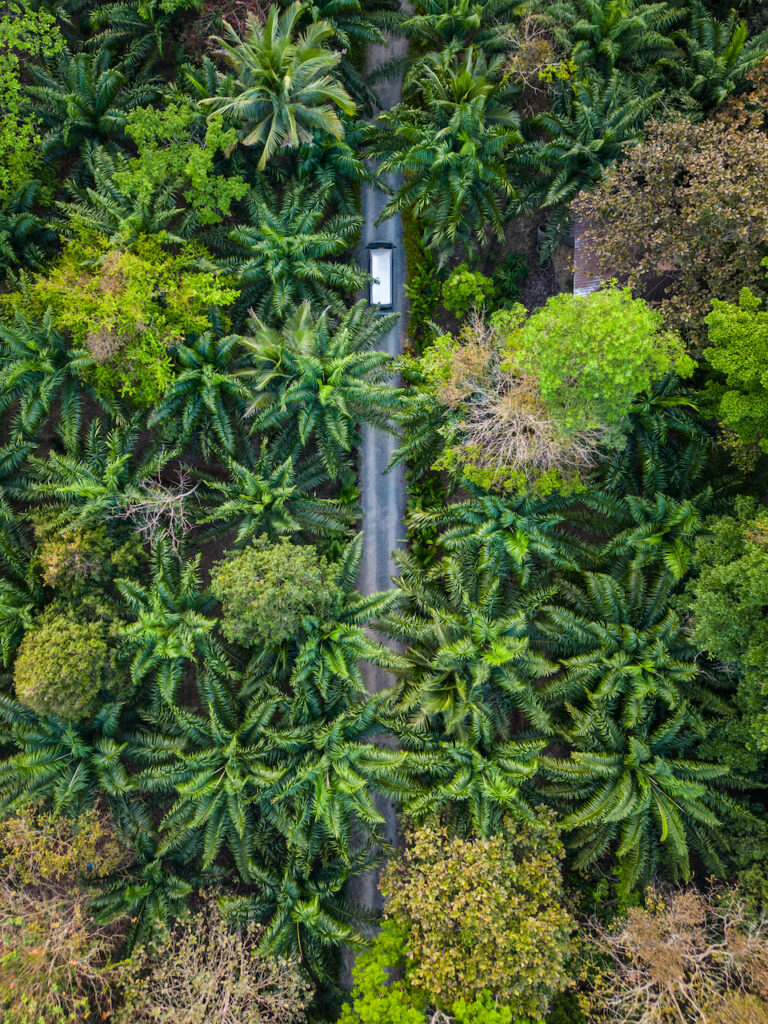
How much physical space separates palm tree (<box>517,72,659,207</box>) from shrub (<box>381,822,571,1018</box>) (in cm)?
2061

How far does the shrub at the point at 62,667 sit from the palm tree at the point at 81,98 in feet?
55.8

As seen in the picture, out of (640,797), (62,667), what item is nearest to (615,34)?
(640,797)

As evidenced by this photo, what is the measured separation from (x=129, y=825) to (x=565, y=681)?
1503 cm

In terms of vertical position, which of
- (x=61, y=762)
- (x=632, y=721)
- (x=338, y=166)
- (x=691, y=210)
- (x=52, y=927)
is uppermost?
(x=338, y=166)

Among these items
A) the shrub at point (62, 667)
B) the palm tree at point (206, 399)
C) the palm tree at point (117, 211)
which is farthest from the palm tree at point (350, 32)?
the shrub at point (62, 667)

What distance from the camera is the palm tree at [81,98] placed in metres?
21.0

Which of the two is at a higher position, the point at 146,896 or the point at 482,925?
the point at 482,925

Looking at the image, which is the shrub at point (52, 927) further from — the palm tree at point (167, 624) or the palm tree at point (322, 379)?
the palm tree at point (322, 379)

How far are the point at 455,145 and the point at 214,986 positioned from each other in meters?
26.6

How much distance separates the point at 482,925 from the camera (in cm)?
1634

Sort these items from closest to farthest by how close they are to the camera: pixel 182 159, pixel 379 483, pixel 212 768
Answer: pixel 212 768 → pixel 182 159 → pixel 379 483

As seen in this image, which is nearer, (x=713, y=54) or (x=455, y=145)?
(x=713, y=54)

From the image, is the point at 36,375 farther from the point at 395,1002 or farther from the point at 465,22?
the point at 395,1002

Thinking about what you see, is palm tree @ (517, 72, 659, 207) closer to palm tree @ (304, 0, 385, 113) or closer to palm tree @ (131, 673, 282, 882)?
palm tree @ (304, 0, 385, 113)
